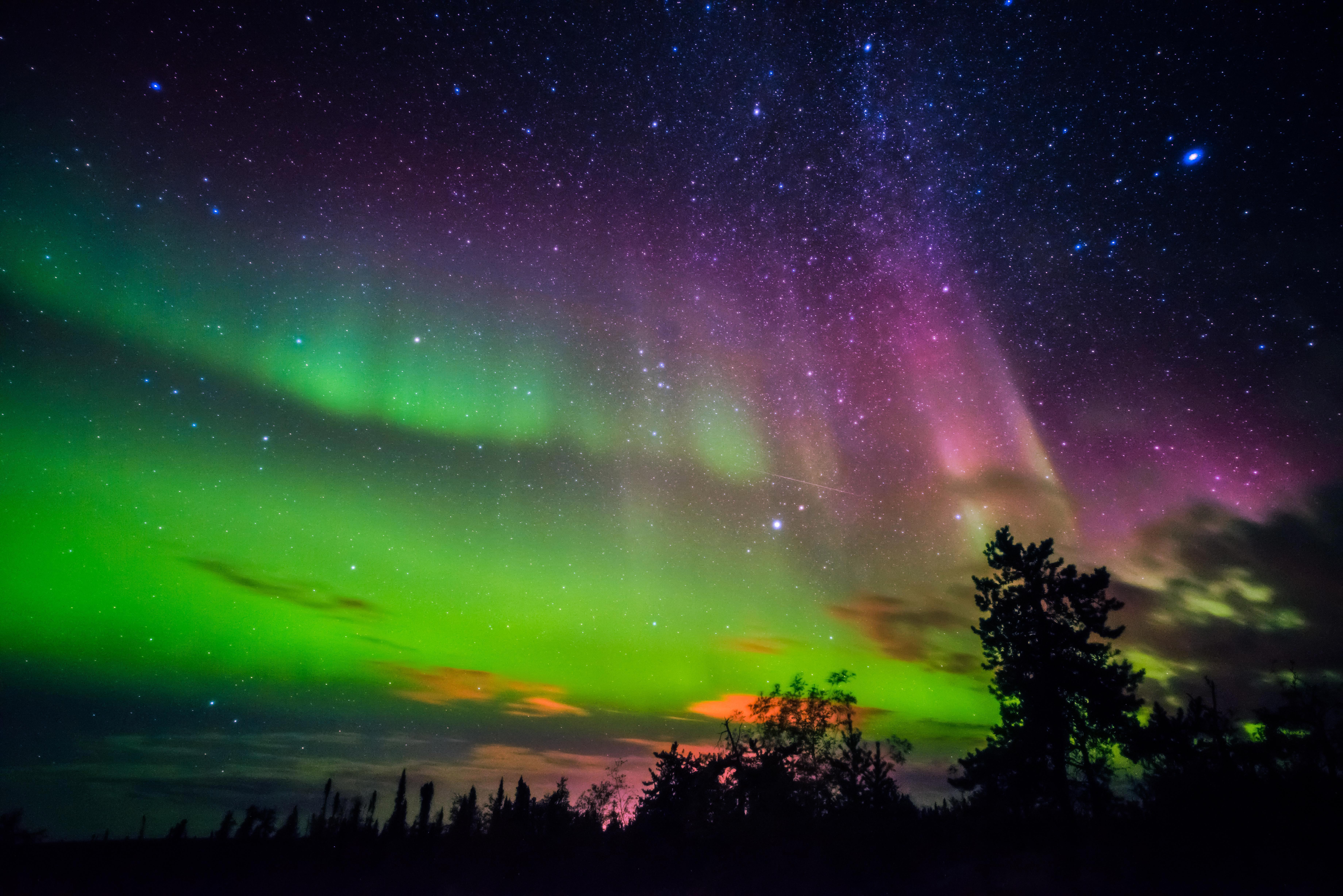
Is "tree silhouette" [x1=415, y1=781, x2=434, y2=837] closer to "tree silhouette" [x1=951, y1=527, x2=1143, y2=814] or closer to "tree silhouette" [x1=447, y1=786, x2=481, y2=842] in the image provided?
"tree silhouette" [x1=447, y1=786, x2=481, y2=842]

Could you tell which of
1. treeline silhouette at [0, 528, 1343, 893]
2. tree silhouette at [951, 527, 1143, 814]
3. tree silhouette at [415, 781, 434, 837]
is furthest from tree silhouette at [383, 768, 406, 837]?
tree silhouette at [951, 527, 1143, 814]

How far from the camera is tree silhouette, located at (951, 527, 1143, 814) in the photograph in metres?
20.9

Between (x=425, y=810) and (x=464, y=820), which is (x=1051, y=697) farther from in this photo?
(x=425, y=810)

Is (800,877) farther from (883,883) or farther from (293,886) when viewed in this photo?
(293,886)

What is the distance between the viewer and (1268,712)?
3038 cm

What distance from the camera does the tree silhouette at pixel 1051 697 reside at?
20875 millimetres

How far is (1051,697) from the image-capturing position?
2153 cm

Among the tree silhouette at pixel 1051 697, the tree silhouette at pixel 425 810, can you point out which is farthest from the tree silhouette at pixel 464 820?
the tree silhouette at pixel 1051 697

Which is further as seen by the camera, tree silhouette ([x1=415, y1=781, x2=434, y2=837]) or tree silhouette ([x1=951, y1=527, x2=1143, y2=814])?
tree silhouette ([x1=415, y1=781, x2=434, y2=837])

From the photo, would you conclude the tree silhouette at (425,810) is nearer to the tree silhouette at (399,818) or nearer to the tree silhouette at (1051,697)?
the tree silhouette at (399,818)

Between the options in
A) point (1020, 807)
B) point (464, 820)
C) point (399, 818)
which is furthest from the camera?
point (399, 818)

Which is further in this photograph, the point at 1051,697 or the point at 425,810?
the point at 425,810

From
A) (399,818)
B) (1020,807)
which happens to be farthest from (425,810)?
(1020,807)

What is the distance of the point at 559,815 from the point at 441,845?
13557 mm
